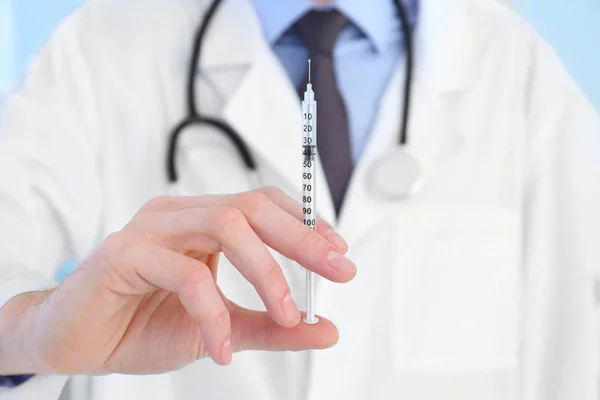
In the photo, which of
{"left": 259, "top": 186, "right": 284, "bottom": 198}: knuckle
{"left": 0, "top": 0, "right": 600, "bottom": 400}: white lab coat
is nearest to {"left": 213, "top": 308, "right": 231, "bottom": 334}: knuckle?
{"left": 259, "top": 186, "right": 284, "bottom": 198}: knuckle

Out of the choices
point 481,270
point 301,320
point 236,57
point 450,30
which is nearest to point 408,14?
point 450,30

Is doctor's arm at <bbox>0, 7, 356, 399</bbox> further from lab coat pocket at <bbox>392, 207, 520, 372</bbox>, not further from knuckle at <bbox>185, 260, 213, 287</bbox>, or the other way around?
lab coat pocket at <bbox>392, 207, 520, 372</bbox>

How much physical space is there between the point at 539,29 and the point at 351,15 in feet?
0.95

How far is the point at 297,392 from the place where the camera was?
63 cm

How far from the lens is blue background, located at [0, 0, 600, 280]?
73 centimetres

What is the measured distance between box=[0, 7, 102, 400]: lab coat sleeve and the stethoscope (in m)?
0.10

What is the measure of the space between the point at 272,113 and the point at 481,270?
31 centimetres

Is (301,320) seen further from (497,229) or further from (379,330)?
(497,229)

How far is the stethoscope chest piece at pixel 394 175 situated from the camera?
63 centimetres

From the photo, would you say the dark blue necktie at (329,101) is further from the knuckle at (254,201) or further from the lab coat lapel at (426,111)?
the knuckle at (254,201)

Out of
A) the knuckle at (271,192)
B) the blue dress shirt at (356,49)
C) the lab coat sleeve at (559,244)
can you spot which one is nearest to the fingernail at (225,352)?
the knuckle at (271,192)

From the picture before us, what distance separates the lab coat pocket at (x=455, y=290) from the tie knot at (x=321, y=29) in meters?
0.22

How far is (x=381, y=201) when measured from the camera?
2.09ft

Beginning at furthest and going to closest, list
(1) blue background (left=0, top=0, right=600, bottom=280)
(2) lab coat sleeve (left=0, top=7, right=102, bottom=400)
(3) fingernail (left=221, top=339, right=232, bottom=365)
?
(1) blue background (left=0, top=0, right=600, bottom=280) < (2) lab coat sleeve (left=0, top=7, right=102, bottom=400) < (3) fingernail (left=221, top=339, right=232, bottom=365)
